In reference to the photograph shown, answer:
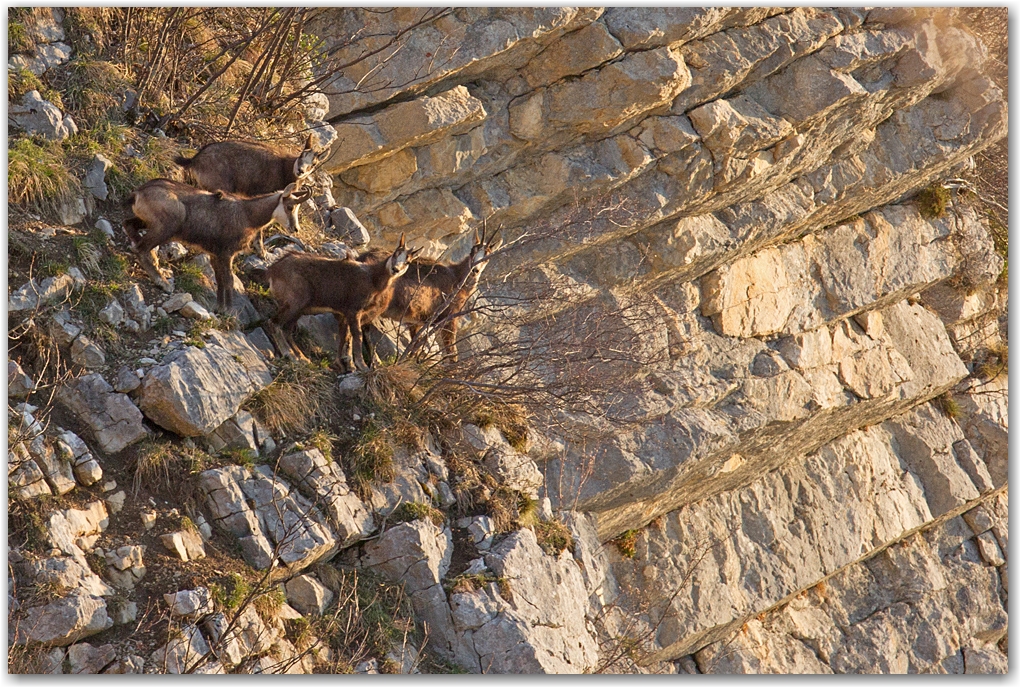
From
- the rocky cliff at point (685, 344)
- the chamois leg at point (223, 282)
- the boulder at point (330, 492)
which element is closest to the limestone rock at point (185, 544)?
the rocky cliff at point (685, 344)

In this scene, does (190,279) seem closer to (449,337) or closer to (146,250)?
(146,250)

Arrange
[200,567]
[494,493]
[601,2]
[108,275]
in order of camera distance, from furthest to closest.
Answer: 1. [601,2]
2. [494,493]
3. [108,275]
4. [200,567]

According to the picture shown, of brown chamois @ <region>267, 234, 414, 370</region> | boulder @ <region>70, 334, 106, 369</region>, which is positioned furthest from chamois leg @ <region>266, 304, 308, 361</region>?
boulder @ <region>70, 334, 106, 369</region>

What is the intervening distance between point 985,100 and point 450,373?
7540mm

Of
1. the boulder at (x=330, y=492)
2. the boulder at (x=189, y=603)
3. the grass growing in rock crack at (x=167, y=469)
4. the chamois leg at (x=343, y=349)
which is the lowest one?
the boulder at (x=189, y=603)

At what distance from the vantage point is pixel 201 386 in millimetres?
7246

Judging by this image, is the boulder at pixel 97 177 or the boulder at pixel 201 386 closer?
the boulder at pixel 201 386

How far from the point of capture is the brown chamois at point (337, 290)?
8.20 m

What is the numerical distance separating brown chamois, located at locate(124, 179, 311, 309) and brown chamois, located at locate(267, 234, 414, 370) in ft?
1.13

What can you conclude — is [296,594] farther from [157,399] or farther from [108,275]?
[108,275]

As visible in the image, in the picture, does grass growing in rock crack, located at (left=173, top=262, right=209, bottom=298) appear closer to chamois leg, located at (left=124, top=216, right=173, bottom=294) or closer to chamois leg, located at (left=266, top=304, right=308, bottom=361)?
chamois leg, located at (left=124, top=216, right=173, bottom=294)

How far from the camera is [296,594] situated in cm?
704

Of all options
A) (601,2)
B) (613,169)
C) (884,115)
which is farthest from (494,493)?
(884,115)

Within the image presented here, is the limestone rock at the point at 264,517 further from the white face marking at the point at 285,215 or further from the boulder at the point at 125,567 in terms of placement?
the white face marking at the point at 285,215
